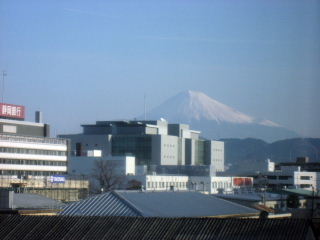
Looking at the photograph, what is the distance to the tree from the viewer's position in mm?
164600

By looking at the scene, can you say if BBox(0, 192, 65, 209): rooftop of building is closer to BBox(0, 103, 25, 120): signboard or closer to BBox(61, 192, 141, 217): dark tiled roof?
BBox(61, 192, 141, 217): dark tiled roof

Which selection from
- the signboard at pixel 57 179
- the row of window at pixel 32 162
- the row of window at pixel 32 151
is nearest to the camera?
the signboard at pixel 57 179

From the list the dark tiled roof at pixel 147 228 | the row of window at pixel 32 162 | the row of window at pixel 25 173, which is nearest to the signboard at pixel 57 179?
the row of window at pixel 25 173

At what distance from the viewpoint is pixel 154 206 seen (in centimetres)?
7144

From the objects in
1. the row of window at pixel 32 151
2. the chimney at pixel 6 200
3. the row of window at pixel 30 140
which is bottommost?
the chimney at pixel 6 200

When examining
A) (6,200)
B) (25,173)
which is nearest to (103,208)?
(6,200)

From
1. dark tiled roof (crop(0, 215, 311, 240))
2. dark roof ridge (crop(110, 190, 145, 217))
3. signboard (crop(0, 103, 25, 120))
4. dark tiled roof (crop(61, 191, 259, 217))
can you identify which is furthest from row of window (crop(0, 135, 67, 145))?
dark tiled roof (crop(0, 215, 311, 240))

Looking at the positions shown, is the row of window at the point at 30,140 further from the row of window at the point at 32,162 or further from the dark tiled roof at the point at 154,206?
the dark tiled roof at the point at 154,206

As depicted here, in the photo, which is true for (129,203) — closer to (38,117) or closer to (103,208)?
(103,208)

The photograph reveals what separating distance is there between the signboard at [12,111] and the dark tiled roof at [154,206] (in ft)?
264

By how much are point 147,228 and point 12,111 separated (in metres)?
120

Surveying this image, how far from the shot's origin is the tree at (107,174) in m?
165

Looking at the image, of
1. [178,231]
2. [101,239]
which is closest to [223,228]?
[178,231]

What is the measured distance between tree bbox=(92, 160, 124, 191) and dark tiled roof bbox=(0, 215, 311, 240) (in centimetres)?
11362
